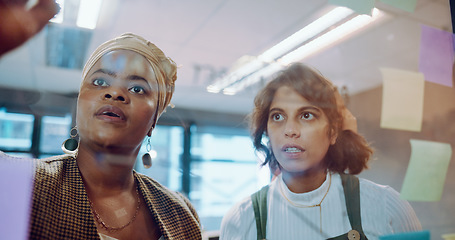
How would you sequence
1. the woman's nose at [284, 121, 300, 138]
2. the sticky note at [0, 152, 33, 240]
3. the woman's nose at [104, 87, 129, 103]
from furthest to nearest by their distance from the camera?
the woman's nose at [284, 121, 300, 138] < the woman's nose at [104, 87, 129, 103] < the sticky note at [0, 152, 33, 240]

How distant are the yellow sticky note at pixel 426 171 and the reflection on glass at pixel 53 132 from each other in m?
0.72

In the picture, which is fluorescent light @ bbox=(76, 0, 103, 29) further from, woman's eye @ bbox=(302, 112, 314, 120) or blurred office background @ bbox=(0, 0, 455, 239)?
woman's eye @ bbox=(302, 112, 314, 120)

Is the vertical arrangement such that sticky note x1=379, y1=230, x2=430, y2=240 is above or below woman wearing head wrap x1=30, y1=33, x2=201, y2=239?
below

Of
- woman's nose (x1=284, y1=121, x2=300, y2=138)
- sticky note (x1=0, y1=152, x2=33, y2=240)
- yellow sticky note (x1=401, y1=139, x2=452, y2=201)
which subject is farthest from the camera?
yellow sticky note (x1=401, y1=139, x2=452, y2=201)

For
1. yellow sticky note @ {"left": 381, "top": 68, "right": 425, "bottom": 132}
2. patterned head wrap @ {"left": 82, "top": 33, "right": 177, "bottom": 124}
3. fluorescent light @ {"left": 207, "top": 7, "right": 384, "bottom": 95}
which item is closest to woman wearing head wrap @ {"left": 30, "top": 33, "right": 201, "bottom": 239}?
patterned head wrap @ {"left": 82, "top": 33, "right": 177, "bottom": 124}

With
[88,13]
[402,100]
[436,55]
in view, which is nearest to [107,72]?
[88,13]

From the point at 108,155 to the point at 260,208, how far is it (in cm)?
33

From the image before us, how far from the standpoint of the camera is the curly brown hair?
2.33 feet

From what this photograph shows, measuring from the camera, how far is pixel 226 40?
74 centimetres

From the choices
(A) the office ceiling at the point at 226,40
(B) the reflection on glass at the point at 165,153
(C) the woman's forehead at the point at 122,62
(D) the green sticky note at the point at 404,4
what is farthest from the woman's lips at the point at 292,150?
(D) the green sticky note at the point at 404,4

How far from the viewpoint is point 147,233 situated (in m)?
0.67

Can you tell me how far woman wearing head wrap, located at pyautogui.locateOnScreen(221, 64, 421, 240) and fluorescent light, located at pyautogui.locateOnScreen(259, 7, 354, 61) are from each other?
46mm

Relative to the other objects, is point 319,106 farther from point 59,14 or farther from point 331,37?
point 59,14

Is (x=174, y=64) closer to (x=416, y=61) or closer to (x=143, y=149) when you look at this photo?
(x=143, y=149)
